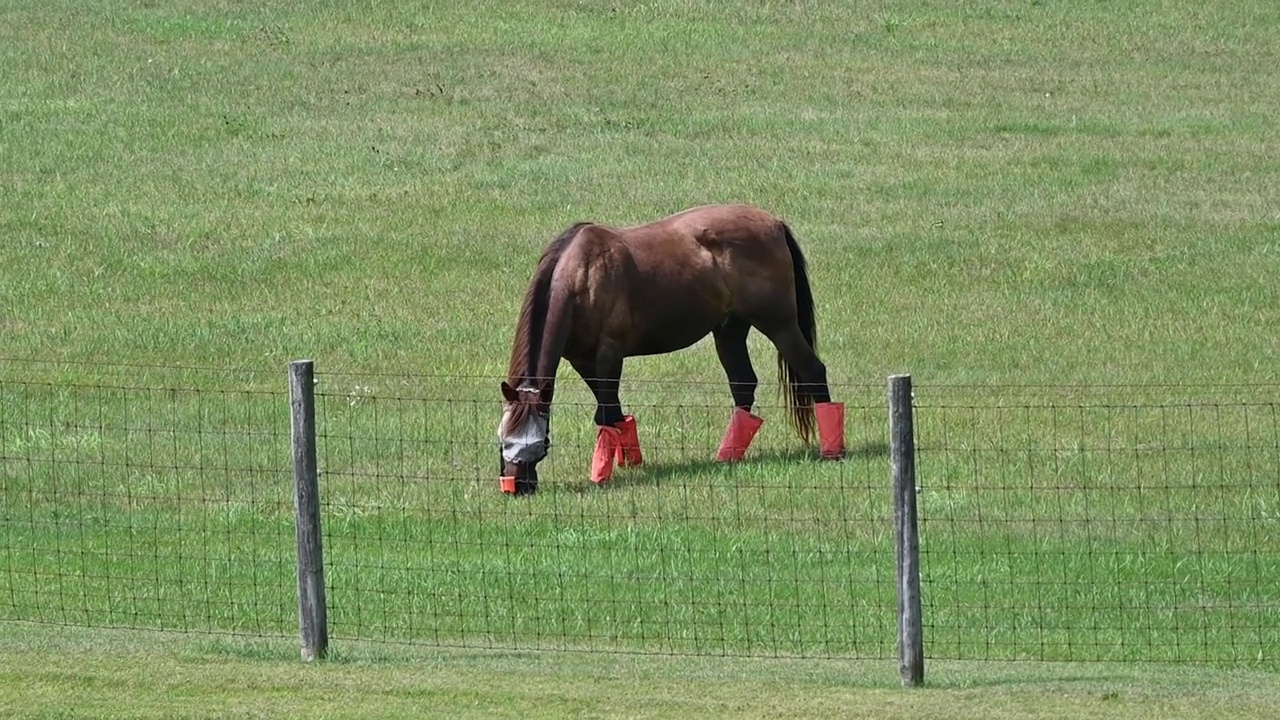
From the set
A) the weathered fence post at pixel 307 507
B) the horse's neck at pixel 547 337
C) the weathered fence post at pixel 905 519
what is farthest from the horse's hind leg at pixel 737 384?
the weathered fence post at pixel 905 519

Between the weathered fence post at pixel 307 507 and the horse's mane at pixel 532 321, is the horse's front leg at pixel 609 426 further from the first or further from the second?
the weathered fence post at pixel 307 507

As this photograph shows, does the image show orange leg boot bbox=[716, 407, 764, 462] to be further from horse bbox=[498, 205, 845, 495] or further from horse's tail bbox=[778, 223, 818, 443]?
horse's tail bbox=[778, 223, 818, 443]

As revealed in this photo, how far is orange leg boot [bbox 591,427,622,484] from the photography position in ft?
51.5

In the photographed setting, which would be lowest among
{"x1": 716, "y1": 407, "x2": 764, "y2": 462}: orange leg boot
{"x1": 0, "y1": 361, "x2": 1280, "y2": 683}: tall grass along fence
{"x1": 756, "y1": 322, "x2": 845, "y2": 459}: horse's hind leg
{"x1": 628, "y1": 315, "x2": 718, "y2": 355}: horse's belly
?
{"x1": 0, "y1": 361, "x2": 1280, "y2": 683}: tall grass along fence

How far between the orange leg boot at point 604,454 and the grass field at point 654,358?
390 millimetres

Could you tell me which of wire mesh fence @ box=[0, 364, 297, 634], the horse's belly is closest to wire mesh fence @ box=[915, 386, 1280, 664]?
the horse's belly

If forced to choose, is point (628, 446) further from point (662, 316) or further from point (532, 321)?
point (532, 321)

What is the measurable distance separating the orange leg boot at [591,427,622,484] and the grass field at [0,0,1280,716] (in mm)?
390

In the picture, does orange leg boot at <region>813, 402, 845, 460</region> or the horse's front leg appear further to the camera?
orange leg boot at <region>813, 402, 845, 460</region>

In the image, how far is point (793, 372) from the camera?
55.9 feet

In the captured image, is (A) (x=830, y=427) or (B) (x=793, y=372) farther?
(B) (x=793, y=372)

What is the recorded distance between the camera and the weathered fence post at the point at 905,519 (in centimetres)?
912

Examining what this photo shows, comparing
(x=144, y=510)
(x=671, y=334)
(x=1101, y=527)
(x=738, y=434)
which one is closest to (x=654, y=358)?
(x=671, y=334)

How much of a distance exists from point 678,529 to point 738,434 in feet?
8.53
